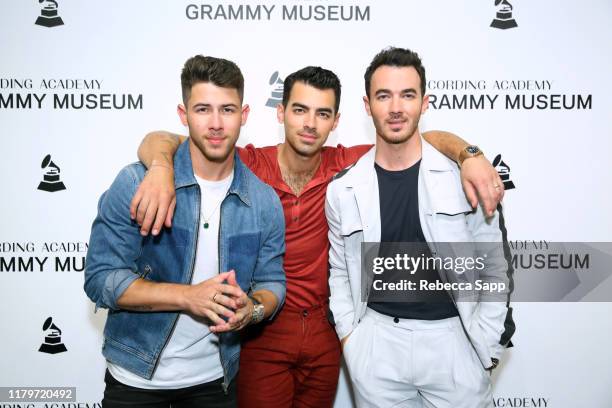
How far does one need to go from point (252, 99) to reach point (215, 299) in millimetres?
1568

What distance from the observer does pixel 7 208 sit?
272 centimetres

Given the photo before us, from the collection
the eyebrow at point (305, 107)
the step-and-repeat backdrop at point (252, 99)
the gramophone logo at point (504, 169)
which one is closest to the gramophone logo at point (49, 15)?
the step-and-repeat backdrop at point (252, 99)

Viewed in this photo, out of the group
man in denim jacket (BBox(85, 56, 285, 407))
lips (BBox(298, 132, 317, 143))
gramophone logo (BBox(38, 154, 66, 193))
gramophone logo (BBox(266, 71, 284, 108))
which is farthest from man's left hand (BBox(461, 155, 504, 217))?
gramophone logo (BBox(38, 154, 66, 193))

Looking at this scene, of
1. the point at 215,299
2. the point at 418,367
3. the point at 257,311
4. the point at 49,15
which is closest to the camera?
the point at 215,299

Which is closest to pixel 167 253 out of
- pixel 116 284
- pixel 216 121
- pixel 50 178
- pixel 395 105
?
pixel 116 284

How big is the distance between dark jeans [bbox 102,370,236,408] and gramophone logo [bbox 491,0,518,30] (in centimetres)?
242

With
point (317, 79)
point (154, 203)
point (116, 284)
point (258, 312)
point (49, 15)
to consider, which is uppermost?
point (49, 15)

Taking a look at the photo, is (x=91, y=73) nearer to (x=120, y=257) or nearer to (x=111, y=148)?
(x=111, y=148)

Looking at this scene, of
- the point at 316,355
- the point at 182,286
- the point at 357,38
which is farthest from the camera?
the point at 357,38

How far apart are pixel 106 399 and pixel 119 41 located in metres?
1.98

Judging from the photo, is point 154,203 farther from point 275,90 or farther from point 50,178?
point 50,178

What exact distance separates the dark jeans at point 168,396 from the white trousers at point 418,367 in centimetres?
52

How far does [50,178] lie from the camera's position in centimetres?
272

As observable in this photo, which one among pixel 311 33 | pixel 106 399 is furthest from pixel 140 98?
pixel 106 399
